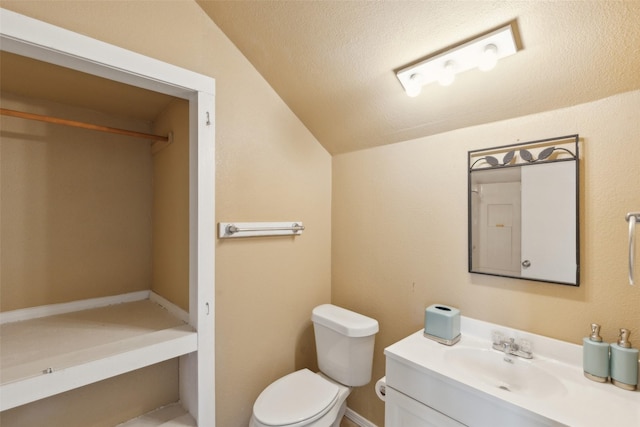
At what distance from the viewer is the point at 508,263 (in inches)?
52.7

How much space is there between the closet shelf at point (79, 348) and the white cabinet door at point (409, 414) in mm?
1000

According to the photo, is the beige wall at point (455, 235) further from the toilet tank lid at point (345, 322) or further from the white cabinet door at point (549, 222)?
the toilet tank lid at point (345, 322)

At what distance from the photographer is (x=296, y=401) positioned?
4.93ft

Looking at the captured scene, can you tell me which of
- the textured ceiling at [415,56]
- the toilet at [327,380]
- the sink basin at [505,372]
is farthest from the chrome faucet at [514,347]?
the textured ceiling at [415,56]

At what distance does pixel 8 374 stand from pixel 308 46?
6.23ft

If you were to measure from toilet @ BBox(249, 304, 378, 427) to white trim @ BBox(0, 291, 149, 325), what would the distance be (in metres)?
1.23

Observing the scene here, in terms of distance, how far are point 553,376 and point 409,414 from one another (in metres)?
0.59

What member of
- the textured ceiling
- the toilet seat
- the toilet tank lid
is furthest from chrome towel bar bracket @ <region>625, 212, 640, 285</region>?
the toilet seat

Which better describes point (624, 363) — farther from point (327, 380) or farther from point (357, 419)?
point (357, 419)

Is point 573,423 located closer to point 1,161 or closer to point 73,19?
point 73,19

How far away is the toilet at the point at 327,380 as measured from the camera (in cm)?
142

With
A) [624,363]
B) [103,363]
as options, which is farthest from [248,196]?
[624,363]

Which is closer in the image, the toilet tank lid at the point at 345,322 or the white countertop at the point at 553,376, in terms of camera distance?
the white countertop at the point at 553,376

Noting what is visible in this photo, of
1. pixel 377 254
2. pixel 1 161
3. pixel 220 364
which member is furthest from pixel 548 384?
pixel 1 161
